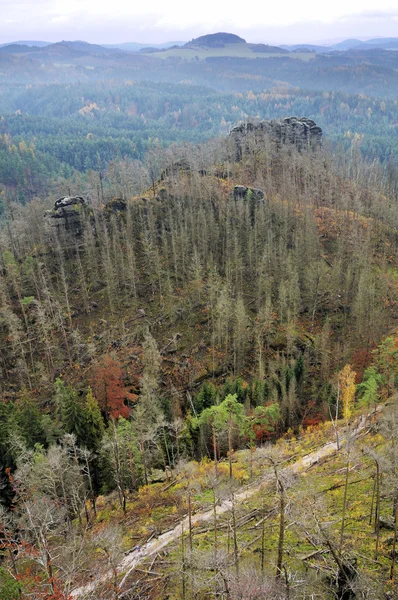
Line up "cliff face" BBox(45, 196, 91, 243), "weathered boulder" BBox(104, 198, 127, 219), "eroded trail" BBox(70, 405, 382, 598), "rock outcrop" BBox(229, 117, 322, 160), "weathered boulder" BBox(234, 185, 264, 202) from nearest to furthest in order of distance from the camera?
"eroded trail" BBox(70, 405, 382, 598)
"cliff face" BBox(45, 196, 91, 243)
"weathered boulder" BBox(104, 198, 127, 219)
"weathered boulder" BBox(234, 185, 264, 202)
"rock outcrop" BBox(229, 117, 322, 160)

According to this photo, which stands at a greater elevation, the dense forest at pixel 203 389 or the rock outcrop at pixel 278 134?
the rock outcrop at pixel 278 134

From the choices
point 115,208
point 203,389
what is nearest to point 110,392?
point 203,389

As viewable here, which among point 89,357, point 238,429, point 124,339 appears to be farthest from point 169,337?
point 238,429

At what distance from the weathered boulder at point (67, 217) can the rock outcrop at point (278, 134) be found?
64361mm

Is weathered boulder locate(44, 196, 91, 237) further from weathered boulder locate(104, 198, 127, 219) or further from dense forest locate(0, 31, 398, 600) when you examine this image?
weathered boulder locate(104, 198, 127, 219)

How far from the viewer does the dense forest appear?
27000mm

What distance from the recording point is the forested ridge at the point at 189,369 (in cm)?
2839

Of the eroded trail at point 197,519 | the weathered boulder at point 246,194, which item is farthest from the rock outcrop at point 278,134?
the eroded trail at point 197,519

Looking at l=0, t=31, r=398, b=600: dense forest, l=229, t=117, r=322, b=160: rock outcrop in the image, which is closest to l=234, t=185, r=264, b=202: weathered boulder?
l=0, t=31, r=398, b=600: dense forest

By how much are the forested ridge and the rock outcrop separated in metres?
12.1

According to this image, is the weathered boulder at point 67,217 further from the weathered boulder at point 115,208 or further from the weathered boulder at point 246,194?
the weathered boulder at point 246,194

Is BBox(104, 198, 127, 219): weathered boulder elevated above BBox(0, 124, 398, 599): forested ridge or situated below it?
above

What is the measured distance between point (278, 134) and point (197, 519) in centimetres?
13754

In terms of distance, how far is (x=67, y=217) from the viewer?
299ft
